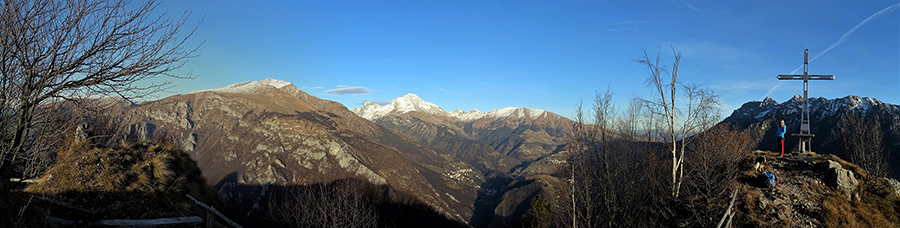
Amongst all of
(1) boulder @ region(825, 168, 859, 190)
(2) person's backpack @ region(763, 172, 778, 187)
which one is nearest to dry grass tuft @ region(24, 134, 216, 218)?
(2) person's backpack @ region(763, 172, 778, 187)

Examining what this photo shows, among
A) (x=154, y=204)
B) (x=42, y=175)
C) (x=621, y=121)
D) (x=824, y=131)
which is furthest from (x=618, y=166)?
(x=824, y=131)

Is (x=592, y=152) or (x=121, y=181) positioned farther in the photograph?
(x=592, y=152)

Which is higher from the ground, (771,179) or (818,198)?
(771,179)

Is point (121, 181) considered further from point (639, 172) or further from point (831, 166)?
point (831, 166)

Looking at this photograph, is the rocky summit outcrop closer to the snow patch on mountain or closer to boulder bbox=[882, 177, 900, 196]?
boulder bbox=[882, 177, 900, 196]

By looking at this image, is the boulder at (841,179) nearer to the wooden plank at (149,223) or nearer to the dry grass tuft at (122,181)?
the wooden plank at (149,223)

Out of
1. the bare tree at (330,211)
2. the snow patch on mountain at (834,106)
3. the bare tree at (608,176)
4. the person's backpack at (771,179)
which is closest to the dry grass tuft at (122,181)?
the bare tree at (330,211)

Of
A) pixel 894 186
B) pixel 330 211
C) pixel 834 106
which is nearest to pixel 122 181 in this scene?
pixel 330 211

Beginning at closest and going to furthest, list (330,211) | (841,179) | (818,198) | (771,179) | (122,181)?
1. (122,181)
2. (818,198)
3. (841,179)
4. (771,179)
5. (330,211)

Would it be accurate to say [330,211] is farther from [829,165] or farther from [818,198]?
[829,165]

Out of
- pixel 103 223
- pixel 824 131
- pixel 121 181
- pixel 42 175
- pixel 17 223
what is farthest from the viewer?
pixel 824 131

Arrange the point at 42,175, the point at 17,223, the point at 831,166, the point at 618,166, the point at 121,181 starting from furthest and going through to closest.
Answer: the point at 618,166
the point at 831,166
the point at 121,181
the point at 42,175
the point at 17,223
